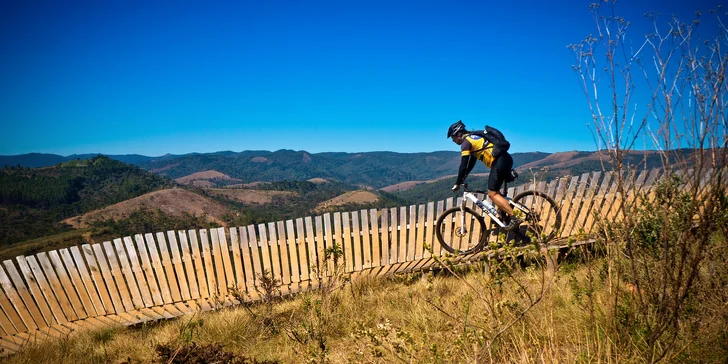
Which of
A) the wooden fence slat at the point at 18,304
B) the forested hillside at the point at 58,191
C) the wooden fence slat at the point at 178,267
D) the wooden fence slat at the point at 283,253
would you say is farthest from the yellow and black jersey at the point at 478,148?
the forested hillside at the point at 58,191

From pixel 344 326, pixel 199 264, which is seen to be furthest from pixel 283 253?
pixel 344 326

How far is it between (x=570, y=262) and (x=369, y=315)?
3.23 meters

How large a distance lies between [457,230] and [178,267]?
493cm

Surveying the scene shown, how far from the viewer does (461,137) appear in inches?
242

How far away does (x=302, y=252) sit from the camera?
6.80 m

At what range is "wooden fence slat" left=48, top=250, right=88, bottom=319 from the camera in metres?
6.00

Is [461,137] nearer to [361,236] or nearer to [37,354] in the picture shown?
[361,236]

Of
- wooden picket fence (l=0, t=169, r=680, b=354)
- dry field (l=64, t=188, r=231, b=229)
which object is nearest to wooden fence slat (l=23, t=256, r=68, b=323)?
wooden picket fence (l=0, t=169, r=680, b=354)

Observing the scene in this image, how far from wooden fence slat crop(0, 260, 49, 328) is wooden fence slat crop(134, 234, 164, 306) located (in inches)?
64.0

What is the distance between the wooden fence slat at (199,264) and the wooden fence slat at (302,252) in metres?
1.66

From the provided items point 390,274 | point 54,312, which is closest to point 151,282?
point 54,312

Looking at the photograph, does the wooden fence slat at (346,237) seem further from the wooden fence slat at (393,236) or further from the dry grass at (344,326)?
the dry grass at (344,326)

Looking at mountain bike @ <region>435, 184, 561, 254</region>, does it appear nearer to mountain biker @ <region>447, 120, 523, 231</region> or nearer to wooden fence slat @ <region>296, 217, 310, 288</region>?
mountain biker @ <region>447, 120, 523, 231</region>

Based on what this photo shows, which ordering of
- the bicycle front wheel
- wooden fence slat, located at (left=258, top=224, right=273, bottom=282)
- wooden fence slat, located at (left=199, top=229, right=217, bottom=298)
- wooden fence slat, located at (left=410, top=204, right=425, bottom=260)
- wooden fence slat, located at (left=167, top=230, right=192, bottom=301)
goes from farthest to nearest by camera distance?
wooden fence slat, located at (left=410, top=204, right=425, bottom=260) < the bicycle front wheel < wooden fence slat, located at (left=258, top=224, right=273, bottom=282) < wooden fence slat, located at (left=199, top=229, right=217, bottom=298) < wooden fence slat, located at (left=167, top=230, right=192, bottom=301)
